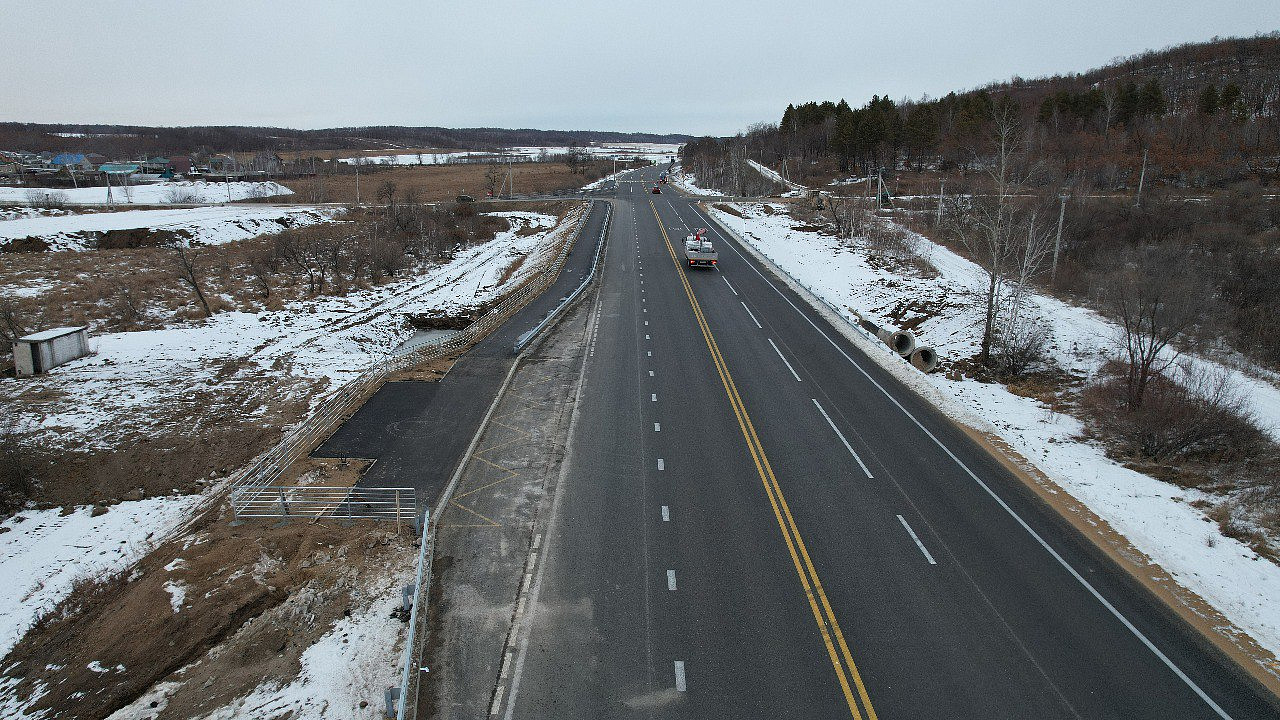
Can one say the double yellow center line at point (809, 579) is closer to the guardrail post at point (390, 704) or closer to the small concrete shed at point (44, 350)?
the guardrail post at point (390, 704)

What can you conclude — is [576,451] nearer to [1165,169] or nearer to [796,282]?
[796,282]

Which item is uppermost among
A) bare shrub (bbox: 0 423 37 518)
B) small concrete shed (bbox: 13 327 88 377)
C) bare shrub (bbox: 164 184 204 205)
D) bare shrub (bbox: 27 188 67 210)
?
bare shrub (bbox: 164 184 204 205)

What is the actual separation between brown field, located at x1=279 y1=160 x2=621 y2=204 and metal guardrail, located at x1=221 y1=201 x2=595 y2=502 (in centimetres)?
6008

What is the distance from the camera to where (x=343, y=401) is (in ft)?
68.7

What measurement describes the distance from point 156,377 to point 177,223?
45.0 metres

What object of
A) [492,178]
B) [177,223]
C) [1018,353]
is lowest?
[1018,353]

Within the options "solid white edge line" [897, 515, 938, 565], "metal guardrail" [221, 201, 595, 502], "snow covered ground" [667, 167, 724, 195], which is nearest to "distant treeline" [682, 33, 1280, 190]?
"snow covered ground" [667, 167, 724, 195]

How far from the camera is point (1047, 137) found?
84500mm

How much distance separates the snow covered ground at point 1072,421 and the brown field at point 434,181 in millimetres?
65130

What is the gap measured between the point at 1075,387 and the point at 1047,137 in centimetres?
7810

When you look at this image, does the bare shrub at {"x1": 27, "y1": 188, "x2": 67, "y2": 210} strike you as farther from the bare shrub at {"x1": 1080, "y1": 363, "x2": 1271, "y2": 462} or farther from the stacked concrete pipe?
the bare shrub at {"x1": 1080, "y1": 363, "x2": 1271, "y2": 462}

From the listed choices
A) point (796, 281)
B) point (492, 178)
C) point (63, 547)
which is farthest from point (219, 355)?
point (492, 178)

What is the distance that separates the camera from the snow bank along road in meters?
9.90

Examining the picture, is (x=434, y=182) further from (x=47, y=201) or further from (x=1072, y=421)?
(x=1072, y=421)
